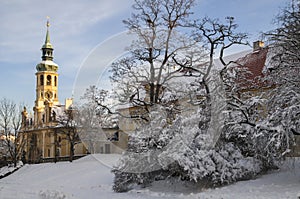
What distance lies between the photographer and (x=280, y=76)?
1433cm

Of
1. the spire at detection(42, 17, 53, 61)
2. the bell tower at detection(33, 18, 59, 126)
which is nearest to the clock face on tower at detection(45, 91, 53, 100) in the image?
the bell tower at detection(33, 18, 59, 126)

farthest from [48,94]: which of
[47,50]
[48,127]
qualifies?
[48,127]

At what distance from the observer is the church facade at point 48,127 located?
4222 centimetres

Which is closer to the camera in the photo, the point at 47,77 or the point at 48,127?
the point at 48,127

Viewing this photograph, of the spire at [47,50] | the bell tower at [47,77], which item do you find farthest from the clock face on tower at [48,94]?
the spire at [47,50]

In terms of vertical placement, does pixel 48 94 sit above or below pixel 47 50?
below

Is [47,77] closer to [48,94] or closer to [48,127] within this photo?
[48,94]

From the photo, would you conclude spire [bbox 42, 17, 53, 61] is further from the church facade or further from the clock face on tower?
the clock face on tower

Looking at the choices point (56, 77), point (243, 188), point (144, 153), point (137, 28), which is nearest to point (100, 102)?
point (137, 28)

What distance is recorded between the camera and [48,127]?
52.3m

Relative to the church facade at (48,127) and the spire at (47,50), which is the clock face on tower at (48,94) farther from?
the spire at (47,50)

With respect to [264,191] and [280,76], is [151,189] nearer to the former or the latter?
[264,191]

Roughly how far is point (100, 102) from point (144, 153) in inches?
259

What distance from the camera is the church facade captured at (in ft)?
139
